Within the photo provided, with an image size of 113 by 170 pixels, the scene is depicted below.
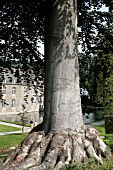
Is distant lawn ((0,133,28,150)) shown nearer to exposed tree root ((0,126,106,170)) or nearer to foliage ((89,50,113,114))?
foliage ((89,50,113,114))

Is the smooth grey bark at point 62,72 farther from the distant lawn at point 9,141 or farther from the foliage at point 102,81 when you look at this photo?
the distant lawn at point 9,141

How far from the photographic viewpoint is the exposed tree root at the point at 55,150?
17.2 feet

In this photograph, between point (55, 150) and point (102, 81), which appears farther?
point (102, 81)

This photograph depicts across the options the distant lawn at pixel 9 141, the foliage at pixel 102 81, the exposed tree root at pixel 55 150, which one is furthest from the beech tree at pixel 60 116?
the distant lawn at pixel 9 141

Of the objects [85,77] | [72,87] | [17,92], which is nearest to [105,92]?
[85,77]

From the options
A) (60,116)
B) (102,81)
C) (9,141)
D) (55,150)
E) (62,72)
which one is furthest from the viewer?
(9,141)

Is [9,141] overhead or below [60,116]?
below

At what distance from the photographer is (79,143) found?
5.49 m

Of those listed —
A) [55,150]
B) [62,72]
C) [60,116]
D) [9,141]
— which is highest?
[62,72]

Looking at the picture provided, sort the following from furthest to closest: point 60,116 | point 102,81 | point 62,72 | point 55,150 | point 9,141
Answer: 1. point 9,141
2. point 102,81
3. point 62,72
4. point 60,116
5. point 55,150

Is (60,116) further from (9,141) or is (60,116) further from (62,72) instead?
(9,141)

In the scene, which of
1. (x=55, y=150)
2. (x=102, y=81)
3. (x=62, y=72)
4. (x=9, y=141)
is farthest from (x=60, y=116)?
(x=9, y=141)

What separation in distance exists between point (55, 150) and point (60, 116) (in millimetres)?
696

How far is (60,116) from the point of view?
5641 mm
